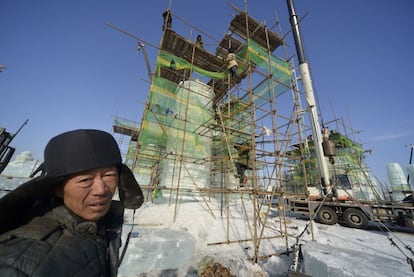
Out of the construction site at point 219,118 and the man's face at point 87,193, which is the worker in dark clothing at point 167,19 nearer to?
the construction site at point 219,118

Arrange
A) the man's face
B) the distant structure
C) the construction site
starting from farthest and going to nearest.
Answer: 1. the distant structure
2. the construction site
3. the man's face

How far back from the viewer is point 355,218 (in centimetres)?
873

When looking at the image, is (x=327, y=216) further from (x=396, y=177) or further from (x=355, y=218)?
(x=396, y=177)

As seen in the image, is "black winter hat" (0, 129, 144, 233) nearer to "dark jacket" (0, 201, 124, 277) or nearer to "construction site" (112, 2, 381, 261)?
"dark jacket" (0, 201, 124, 277)

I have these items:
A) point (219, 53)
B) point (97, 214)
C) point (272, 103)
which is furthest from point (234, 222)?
point (219, 53)

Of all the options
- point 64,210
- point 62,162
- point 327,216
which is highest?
point 62,162

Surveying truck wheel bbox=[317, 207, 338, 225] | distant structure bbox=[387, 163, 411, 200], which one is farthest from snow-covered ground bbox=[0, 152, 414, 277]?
distant structure bbox=[387, 163, 411, 200]

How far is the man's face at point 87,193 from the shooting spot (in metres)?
1.02

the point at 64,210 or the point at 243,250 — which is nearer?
the point at 64,210

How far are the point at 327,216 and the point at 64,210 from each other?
41.4 feet

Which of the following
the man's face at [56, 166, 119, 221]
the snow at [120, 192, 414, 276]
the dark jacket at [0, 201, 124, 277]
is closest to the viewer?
the dark jacket at [0, 201, 124, 277]

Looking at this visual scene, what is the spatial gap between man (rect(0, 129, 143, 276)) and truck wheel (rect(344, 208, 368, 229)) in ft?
40.1

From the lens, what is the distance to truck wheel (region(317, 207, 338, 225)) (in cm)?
911

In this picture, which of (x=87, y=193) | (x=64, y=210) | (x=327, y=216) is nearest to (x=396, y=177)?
(x=327, y=216)
